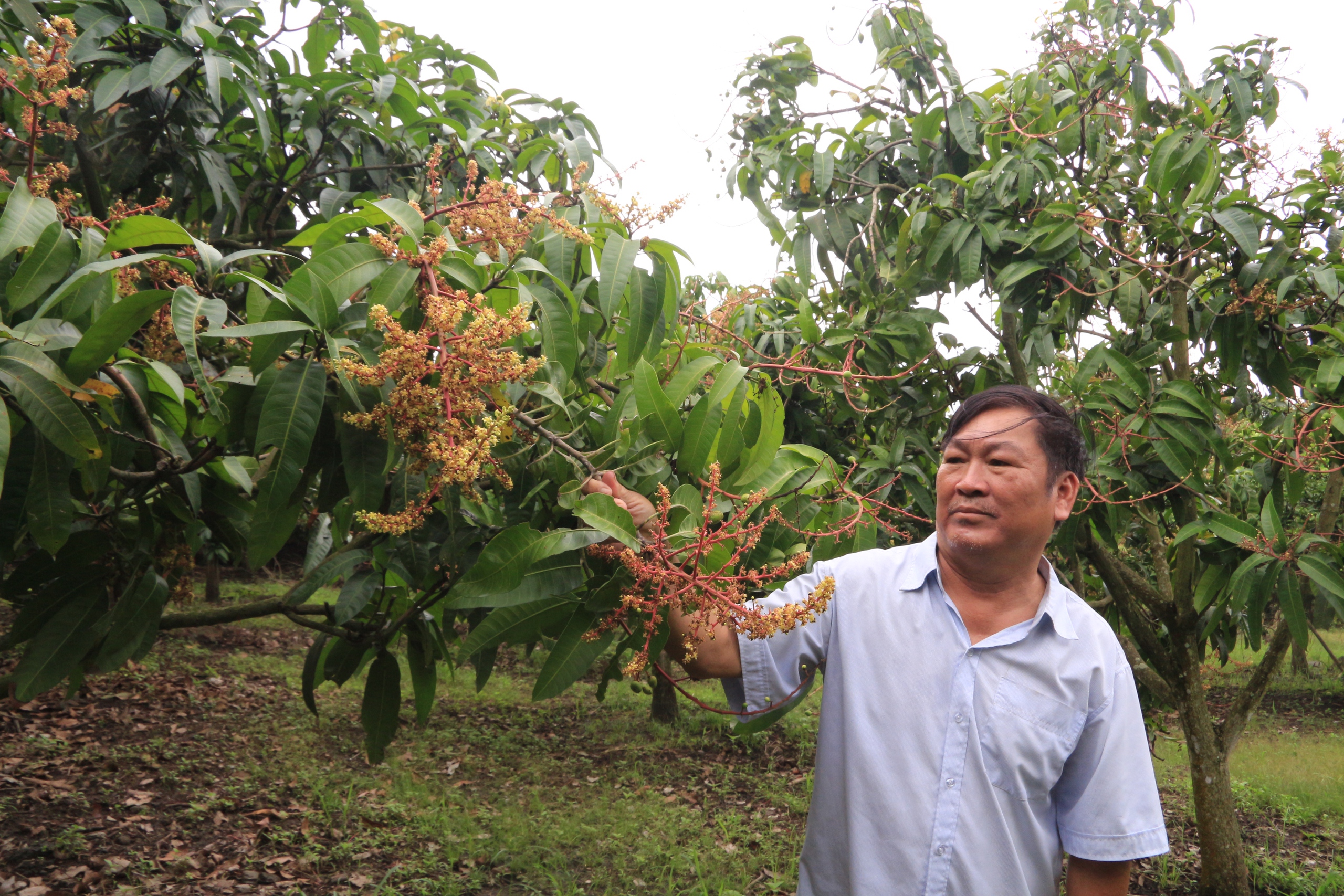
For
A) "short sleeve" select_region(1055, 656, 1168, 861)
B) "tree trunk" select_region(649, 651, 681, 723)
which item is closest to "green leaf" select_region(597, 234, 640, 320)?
"short sleeve" select_region(1055, 656, 1168, 861)

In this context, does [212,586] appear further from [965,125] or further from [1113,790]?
[1113,790]

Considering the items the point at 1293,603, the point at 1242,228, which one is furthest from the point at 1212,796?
the point at 1242,228

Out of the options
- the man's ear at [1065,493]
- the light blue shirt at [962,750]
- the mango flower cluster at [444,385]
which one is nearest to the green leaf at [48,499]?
Result: the mango flower cluster at [444,385]

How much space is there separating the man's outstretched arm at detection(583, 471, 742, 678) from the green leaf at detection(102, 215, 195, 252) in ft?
2.04

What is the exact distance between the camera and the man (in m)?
1.29

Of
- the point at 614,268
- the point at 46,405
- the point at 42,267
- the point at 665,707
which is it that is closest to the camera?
the point at 46,405

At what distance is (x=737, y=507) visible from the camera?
123cm

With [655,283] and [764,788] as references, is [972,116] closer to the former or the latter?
[655,283]

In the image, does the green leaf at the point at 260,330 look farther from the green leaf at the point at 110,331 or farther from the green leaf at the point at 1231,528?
the green leaf at the point at 1231,528

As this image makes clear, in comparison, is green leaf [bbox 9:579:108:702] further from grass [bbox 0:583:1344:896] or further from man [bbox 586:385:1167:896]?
grass [bbox 0:583:1344:896]

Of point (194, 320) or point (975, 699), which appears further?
point (975, 699)

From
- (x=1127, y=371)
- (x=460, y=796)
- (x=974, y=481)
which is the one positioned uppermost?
(x=1127, y=371)

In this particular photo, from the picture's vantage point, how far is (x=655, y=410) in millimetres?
1196

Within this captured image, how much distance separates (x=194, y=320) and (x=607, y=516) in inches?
20.9
